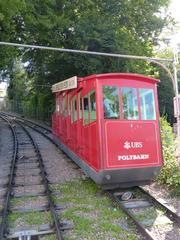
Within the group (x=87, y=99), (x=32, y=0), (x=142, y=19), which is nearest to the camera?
(x=87, y=99)

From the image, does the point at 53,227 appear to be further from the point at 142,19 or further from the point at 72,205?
Result: the point at 142,19

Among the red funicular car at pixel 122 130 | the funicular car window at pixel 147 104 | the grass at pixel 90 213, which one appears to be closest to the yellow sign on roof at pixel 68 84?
the red funicular car at pixel 122 130

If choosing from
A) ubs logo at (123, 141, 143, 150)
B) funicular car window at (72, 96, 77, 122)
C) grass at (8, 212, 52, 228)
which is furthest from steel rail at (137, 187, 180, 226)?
funicular car window at (72, 96, 77, 122)

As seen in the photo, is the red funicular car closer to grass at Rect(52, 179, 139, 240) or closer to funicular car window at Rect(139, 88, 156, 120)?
funicular car window at Rect(139, 88, 156, 120)

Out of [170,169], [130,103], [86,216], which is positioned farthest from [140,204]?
[130,103]

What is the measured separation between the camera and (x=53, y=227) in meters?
6.90

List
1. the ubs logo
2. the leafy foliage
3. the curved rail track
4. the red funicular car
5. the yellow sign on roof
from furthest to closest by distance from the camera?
the leafy foliage
the yellow sign on roof
the ubs logo
the red funicular car
the curved rail track

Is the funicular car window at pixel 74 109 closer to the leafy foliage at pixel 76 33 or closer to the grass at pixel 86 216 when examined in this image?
the grass at pixel 86 216

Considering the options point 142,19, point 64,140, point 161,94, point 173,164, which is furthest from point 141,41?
point 173,164

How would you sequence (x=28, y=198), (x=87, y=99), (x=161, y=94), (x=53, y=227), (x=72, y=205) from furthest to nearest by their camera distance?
(x=161, y=94) < (x=87, y=99) < (x=28, y=198) < (x=72, y=205) < (x=53, y=227)

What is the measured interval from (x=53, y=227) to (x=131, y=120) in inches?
133

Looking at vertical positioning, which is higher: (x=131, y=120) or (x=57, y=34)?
(x=57, y=34)

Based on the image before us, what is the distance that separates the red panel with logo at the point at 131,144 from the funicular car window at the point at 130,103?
0.74ft

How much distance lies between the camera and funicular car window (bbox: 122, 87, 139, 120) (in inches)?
352
